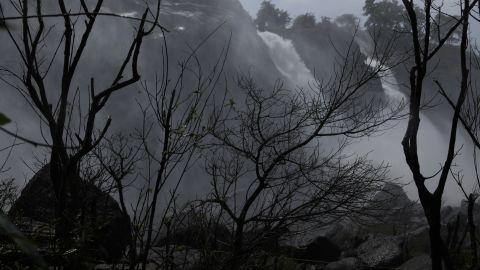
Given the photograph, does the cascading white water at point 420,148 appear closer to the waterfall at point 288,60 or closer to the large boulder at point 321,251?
the waterfall at point 288,60

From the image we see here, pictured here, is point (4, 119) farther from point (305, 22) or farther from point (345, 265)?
point (305, 22)

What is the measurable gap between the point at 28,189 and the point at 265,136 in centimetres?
486

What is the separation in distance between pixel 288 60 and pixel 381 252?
103 feet

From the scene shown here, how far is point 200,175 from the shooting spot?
31.0 meters

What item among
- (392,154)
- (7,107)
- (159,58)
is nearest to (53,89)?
(7,107)

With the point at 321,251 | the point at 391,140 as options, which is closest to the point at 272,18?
the point at 391,140

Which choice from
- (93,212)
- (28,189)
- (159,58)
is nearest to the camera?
(93,212)

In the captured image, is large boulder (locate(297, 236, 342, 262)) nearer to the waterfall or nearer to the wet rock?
the wet rock

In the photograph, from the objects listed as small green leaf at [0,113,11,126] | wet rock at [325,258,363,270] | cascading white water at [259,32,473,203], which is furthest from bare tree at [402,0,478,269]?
cascading white water at [259,32,473,203]

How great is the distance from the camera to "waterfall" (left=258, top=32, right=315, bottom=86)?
132 ft

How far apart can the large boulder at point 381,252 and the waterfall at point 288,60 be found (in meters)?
26.0

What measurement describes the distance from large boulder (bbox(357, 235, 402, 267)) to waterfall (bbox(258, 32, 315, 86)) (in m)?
26.0

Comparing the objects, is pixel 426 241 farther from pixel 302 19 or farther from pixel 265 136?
pixel 302 19

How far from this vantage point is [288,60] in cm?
4244
